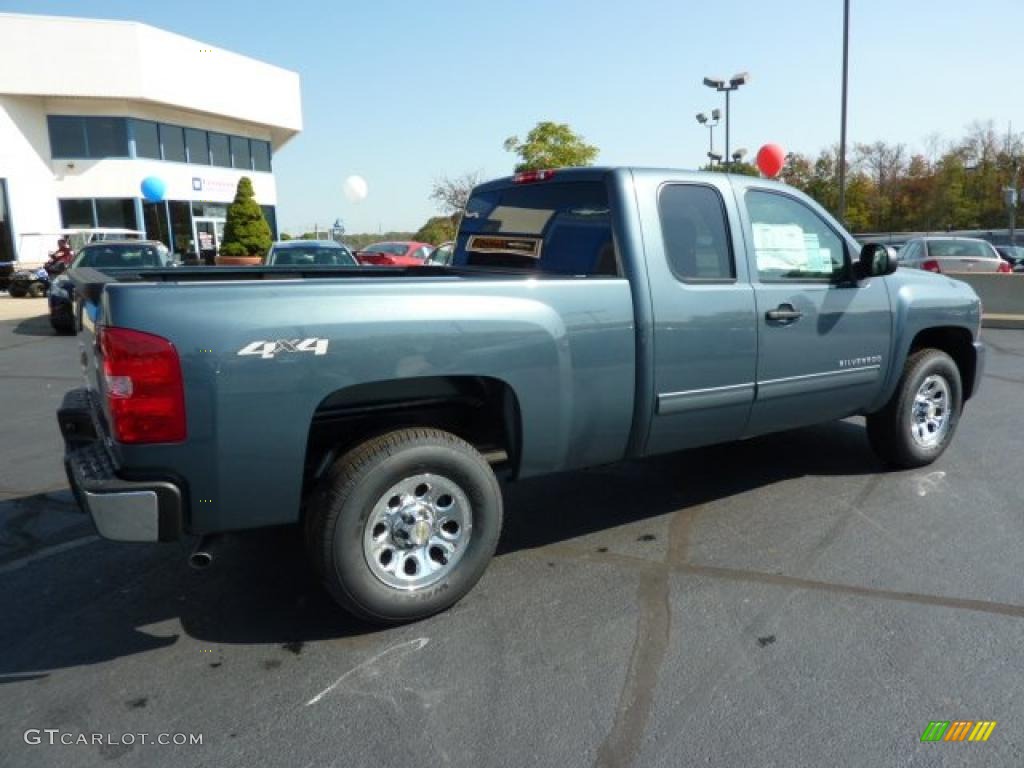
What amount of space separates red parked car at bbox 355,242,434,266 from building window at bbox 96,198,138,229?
15.0 m

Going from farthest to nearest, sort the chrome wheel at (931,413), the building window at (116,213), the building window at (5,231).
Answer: the building window at (116,213) → the building window at (5,231) → the chrome wheel at (931,413)

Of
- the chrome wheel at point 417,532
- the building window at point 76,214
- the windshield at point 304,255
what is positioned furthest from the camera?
the building window at point 76,214

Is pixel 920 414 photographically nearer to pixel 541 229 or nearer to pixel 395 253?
pixel 541 229

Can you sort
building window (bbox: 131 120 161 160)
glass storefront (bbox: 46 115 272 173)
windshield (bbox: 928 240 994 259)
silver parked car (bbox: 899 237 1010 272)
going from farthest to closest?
building window (bbox: 131 120 161 160) < glass storefront (bbox: 46 115 272 173) < windshield (bbox: 928 240 994 259) < silver parked car (bbox: 899 237 1010 272)

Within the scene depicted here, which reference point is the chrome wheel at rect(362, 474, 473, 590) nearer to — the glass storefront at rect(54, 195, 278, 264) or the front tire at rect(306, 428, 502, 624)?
the front tire at rect(306, 428, 502, 624)

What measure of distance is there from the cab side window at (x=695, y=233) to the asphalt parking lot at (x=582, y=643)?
1403mm

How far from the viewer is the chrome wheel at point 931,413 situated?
5.20 meters

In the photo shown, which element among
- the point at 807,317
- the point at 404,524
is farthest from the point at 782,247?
the point at 404,524

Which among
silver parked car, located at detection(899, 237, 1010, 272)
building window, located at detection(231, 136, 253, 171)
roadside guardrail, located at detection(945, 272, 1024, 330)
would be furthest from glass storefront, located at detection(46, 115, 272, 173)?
roadside guardrail, located at detection(945, 272, 1024, 330)

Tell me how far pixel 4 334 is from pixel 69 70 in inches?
777

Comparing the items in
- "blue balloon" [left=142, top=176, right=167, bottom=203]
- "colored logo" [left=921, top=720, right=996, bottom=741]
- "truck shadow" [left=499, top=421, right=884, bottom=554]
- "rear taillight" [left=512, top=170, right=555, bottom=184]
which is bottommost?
"colored logo" [left=921, top=720, right=996, bottom=741]

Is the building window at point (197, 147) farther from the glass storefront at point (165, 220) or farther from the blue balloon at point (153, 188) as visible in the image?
the blue balloon at point (153, 188)

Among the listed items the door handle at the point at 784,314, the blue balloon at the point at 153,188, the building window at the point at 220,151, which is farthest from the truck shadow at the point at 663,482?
the building window at the point at 220,151

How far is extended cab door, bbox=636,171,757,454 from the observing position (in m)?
3.79
